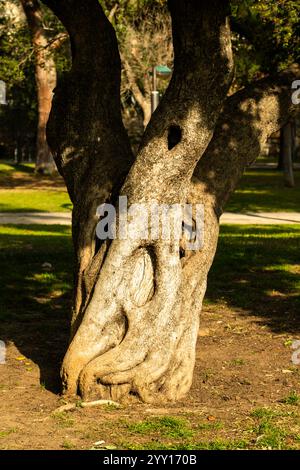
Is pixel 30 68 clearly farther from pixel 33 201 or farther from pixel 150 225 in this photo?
pixel 150 225

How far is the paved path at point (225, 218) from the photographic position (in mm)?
21000

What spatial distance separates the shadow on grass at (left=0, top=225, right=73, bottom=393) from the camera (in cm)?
932

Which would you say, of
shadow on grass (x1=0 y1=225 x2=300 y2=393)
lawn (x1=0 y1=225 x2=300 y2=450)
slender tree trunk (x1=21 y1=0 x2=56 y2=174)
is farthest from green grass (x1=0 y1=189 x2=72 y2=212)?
lawn (x1=0 y1=225 x2=300 y2=450)

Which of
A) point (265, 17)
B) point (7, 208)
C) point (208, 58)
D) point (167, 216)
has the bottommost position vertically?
point (7, 208)

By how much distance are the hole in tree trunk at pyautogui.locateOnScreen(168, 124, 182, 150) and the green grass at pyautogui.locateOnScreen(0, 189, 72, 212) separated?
54.2 ft

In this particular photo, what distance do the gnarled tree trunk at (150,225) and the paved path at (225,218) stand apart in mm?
12133

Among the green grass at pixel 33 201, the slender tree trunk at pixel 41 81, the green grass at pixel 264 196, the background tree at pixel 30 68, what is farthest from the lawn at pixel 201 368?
the slender tree trunk at pixel 41 81

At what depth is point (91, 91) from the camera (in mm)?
8602

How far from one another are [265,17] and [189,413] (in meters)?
5.53

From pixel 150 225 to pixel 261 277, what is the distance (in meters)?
5.72

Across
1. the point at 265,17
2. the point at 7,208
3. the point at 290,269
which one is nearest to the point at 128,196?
the point at 265,17

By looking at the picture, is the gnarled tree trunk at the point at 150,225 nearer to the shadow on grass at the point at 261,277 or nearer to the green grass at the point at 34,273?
the shadow on grass at the point at 261,277

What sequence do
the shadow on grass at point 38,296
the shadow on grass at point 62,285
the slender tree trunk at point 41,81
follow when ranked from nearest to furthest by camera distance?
the shadow on grass at point 38,296
the shadow on grass at point 62,285
the slender tree trunk at point 41,81

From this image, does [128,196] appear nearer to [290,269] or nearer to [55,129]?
[55,129]
